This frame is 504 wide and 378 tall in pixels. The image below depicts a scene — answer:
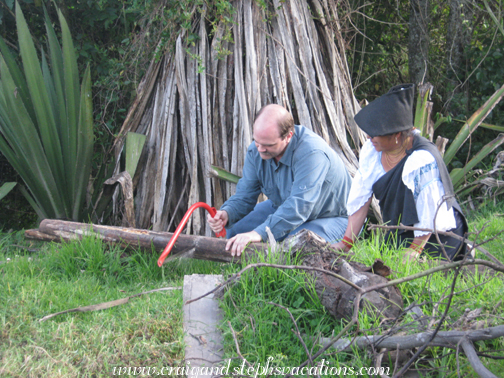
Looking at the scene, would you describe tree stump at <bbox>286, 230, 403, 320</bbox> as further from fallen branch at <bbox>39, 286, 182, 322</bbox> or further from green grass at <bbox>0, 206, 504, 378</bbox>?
fallen branch at <bbox>39, 286, 182, 322</bbox>

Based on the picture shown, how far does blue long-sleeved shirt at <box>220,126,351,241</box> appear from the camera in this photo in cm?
331

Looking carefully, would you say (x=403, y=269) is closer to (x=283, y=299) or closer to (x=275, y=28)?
(x=283, y=299)

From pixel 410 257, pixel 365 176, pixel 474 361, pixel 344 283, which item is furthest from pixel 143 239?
pixel 474 361

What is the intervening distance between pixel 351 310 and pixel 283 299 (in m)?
0.43

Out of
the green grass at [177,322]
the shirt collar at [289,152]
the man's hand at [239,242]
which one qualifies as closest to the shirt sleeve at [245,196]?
the shirt collar at [289,152]

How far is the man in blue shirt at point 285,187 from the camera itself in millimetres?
3309

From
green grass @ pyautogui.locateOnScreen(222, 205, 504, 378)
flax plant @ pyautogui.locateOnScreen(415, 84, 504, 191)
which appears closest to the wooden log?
green grass @ pyautogui.locateOnScreen(222, 205, 504, 378)

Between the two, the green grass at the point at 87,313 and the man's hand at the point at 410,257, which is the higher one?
the man's hand at the point at 410,257

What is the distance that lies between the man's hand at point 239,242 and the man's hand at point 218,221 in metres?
0.63

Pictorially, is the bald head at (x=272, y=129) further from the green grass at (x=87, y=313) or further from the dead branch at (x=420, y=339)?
the dead branch at (x=420, y=339)

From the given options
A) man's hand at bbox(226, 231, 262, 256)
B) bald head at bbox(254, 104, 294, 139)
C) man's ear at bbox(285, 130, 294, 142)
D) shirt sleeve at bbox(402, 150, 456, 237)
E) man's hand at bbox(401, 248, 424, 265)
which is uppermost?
bald head at bbox(254, 104, 294, 139)

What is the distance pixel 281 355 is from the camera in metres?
2.12

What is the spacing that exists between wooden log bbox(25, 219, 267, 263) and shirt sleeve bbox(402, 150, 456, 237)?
3.43ft

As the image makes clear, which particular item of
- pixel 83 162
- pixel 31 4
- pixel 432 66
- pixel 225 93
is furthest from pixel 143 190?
pixel 432 66
